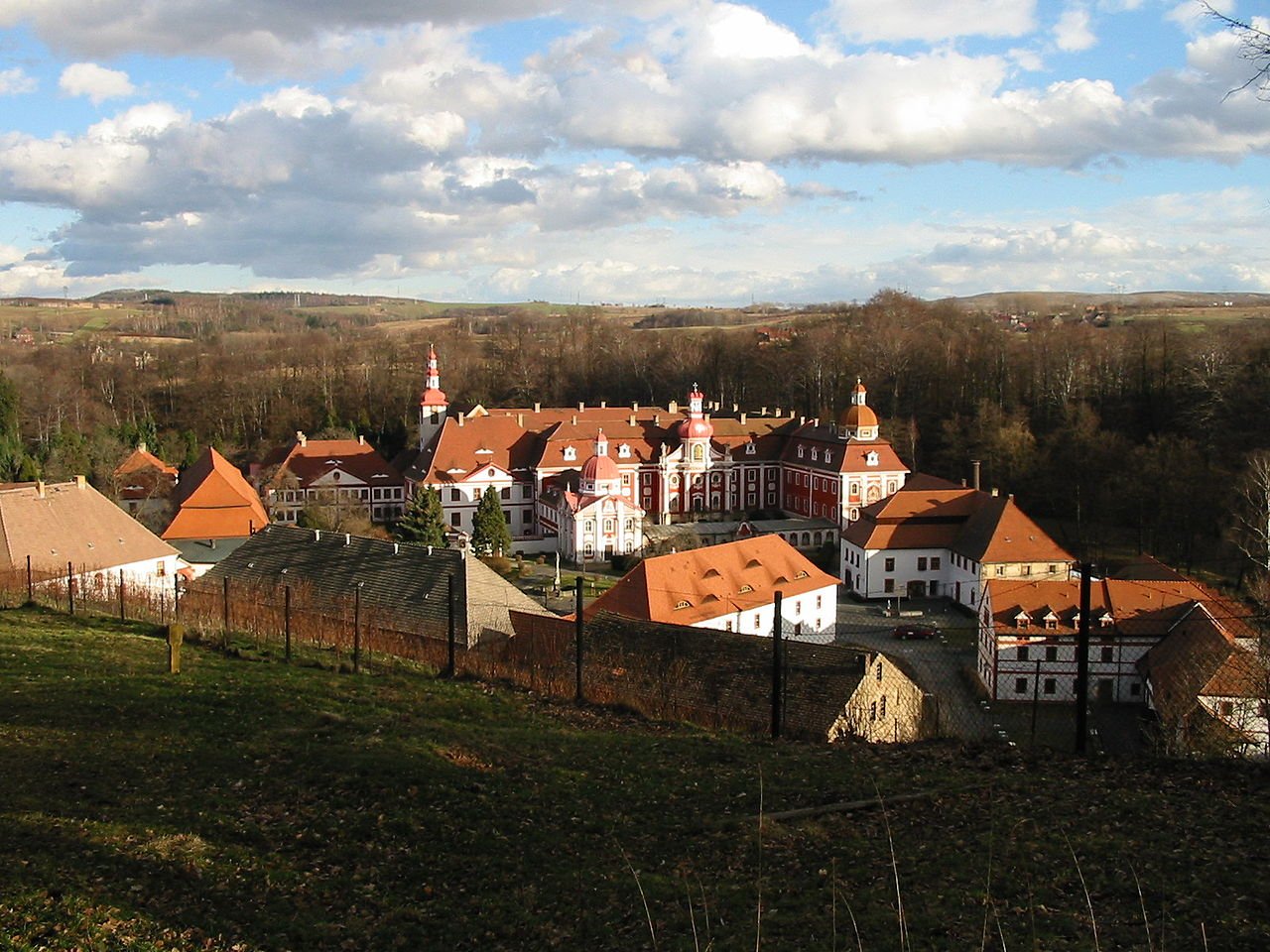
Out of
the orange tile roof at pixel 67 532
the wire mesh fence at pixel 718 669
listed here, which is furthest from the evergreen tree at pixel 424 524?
the wire mesh fence at pixel 718 669

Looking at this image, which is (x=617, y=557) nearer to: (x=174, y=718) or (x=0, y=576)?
(x=0, y=576)

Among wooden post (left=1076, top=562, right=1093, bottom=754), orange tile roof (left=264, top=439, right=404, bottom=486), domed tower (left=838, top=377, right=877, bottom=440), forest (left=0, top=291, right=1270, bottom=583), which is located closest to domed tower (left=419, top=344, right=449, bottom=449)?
orange tile roof (left=264, top=439, right=404, bottom=486)

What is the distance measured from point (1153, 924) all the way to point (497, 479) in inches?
1679

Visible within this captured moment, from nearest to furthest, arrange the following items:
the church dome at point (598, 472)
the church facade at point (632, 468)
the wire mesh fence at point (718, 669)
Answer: the wire mesh fence at point (718, 669) < the church dome at point (598, 472) < the church facade at point (632, 468)

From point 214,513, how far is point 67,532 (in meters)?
8.77

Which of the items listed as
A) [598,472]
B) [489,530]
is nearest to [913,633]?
[598,472]

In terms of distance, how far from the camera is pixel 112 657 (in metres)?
13.6

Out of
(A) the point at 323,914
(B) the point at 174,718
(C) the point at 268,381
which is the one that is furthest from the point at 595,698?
(C) the point at 268,381

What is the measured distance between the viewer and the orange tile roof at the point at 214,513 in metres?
35.5

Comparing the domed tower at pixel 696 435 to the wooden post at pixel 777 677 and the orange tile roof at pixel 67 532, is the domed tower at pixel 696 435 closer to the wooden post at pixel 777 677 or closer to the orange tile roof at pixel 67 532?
the orange tile roof at pixel 67 532

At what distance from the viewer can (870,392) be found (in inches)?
2376

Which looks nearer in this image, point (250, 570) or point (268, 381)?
point (250, 570)

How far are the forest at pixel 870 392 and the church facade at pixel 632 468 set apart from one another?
673cm

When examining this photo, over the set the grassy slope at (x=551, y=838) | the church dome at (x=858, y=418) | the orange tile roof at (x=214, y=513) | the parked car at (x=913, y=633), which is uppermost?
the church dome at (x=858, y=418)
